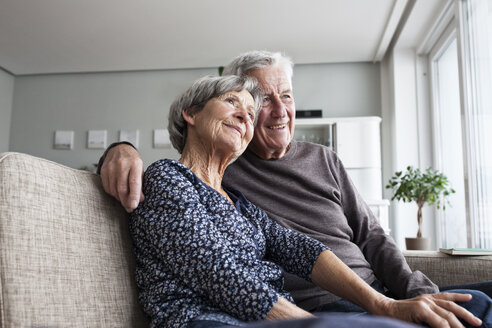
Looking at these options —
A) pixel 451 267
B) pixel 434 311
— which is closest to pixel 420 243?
pixel 451 267

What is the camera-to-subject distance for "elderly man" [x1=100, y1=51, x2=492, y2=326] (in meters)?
1.30

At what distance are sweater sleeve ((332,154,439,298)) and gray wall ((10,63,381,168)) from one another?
141 inches

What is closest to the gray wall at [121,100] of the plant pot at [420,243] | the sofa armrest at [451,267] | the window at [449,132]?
the window at [449,132]

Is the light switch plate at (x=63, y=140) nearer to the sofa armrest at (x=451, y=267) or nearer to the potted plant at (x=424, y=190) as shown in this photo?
the potted plant at (x=424, y=190)

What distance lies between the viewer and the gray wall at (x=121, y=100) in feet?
16.5

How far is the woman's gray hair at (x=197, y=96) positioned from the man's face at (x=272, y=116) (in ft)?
0.89

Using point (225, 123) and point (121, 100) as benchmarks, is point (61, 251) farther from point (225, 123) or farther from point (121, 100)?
point (121, 100)

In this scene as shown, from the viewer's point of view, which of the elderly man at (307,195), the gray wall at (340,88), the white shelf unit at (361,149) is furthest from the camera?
the gray wall at (340,88)

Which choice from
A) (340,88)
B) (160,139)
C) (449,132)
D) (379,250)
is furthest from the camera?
(160,139)

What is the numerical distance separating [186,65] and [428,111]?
2800 millimetres

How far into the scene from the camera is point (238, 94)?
4.22ft

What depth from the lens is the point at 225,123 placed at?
1.22 meters

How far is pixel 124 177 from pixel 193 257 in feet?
0.90

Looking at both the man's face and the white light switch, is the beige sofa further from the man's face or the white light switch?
the white light switch
